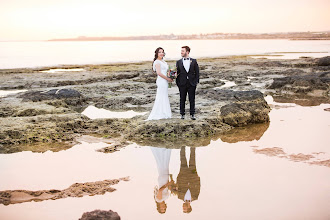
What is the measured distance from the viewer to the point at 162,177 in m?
6.73

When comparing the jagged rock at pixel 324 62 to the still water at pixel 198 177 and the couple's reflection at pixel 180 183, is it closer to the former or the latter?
the still water at pixel 198 177

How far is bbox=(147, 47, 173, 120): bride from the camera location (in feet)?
32.5

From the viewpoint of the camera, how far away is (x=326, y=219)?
497 cm

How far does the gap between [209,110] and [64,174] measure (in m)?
5.79

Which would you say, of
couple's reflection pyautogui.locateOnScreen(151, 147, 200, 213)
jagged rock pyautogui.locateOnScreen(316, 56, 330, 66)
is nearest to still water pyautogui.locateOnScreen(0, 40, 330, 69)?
jagged rock pyautogui.locateOnScreen(316, 56, 330, 66)

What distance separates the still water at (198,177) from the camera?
5.35 metres

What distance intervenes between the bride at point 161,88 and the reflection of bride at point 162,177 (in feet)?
6.35

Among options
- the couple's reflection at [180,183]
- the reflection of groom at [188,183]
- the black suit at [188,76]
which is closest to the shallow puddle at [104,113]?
the black suit at [188,76]

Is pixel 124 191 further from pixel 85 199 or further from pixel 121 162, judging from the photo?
pixel 121 162

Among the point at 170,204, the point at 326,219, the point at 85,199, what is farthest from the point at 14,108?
the point at 326,219

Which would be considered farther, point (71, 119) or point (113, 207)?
point (71, 119)

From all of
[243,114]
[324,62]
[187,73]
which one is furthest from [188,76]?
[324,62]

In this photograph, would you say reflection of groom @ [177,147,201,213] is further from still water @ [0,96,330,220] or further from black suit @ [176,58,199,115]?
black suit @ [176,58,199,115]

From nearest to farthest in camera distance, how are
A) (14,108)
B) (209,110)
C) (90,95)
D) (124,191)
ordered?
(124,191) < (209,110) < (14,108) < (90,95)
